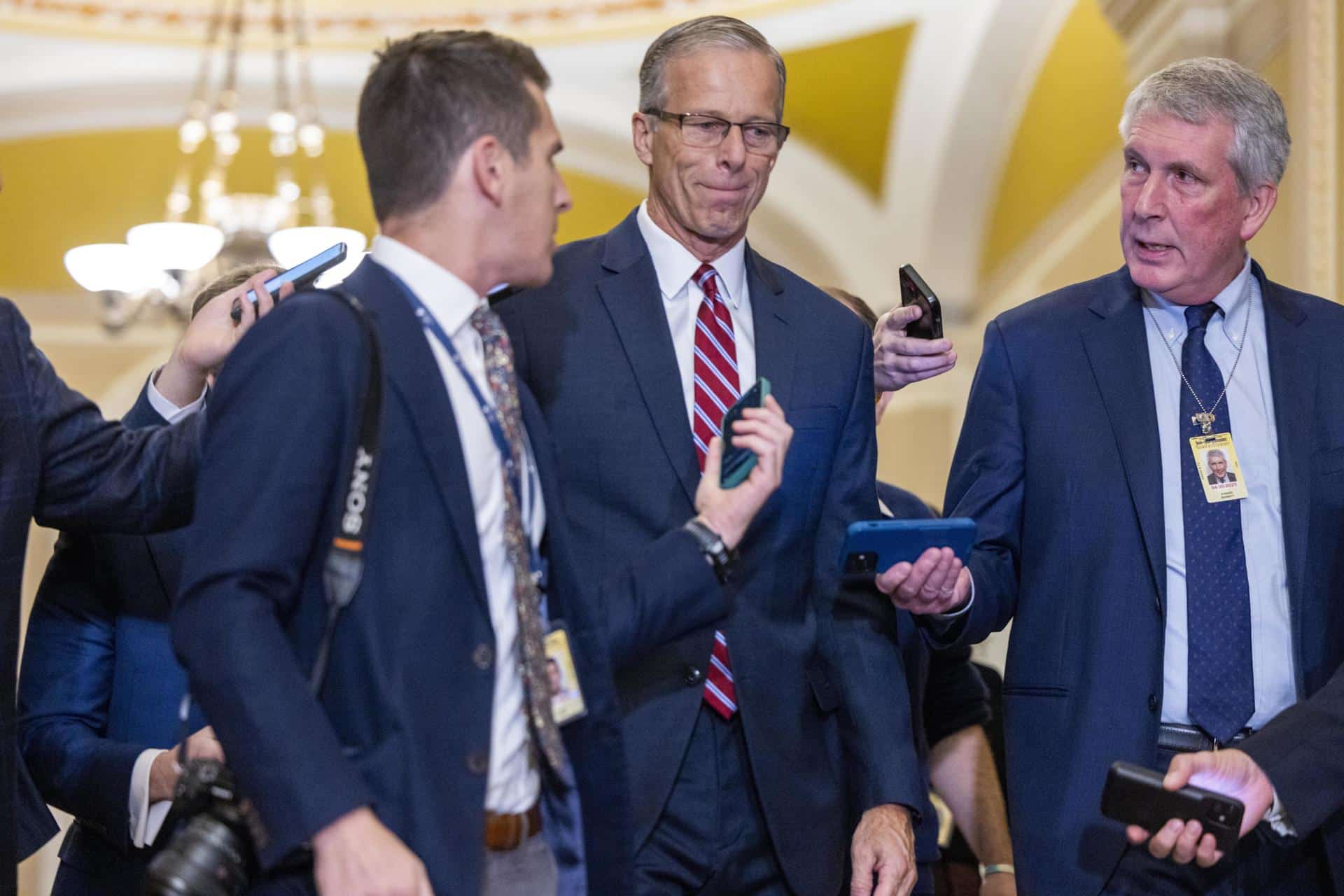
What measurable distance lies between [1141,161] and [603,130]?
8.96m

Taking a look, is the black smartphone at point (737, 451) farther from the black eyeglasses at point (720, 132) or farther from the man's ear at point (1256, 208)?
the man's ear at point (1256, 208)

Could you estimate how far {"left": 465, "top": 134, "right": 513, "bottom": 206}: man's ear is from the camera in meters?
2.00

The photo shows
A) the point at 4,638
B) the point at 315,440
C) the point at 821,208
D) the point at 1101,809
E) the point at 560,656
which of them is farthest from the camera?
the point at 821,208

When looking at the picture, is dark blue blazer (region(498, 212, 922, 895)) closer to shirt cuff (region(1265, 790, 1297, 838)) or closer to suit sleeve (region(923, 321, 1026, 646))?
suit sleeve (region(923, 321, 1026, 646))

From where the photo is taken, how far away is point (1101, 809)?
239 cm

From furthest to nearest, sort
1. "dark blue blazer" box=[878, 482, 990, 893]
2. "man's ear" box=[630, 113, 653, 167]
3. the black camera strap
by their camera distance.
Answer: "dark blue blazer" box=[878, 482, 990, 893]
"man's ear" box=[630, 113, 653, 167]
the black camera strap

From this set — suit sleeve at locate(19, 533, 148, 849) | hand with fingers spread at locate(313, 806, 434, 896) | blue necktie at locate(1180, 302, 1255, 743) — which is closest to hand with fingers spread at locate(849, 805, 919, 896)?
blue necktie at locate(1180, 302, 1255, 743)

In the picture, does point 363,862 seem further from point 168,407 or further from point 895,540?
point 168,407

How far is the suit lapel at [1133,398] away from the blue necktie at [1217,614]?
0.17 ft

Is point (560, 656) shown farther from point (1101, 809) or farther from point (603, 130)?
point (603, 130)

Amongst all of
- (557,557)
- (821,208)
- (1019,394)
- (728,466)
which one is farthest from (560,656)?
(821,208)

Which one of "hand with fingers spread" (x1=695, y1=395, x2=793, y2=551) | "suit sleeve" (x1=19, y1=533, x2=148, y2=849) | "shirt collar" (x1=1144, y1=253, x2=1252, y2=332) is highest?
"shirt collar" (x1=1144, y1=253, x2=1252, y2=332)

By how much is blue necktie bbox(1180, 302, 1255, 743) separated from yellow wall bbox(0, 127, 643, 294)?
Result: 374 inches

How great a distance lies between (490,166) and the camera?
2.01 m
